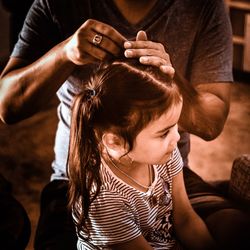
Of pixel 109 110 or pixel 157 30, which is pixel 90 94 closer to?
pixel 109 110

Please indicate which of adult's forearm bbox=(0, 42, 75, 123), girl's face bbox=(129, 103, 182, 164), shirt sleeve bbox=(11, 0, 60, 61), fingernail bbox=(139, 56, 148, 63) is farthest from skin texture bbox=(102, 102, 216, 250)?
shirt sleeve bbox=(11, 0, 60, 61)

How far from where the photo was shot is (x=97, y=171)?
45.9 inches

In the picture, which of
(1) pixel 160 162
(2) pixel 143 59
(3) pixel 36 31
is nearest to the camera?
(2) pixel 143 59

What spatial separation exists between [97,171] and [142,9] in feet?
1.79

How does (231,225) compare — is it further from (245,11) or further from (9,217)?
(245,11)

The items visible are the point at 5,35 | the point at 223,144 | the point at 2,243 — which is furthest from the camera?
the point at 5,35

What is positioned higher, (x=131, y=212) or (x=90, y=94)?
(x=90, y=94)

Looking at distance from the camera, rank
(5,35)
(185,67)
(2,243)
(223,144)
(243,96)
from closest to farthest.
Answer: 1. (2,243)
2. (185,67)
3. (223,144)
4. (243,96)
5. (5,35)

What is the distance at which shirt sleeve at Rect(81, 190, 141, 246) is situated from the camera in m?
1.12

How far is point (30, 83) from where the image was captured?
134 centimetres

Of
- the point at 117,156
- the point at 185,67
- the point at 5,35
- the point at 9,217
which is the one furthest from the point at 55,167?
the point at 5,35

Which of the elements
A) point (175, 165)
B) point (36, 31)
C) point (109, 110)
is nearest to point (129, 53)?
point (109, 110)

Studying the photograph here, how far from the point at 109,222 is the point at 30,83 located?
1.47ft

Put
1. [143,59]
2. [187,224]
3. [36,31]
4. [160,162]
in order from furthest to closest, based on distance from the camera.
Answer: [36,31], [187,224], [160,162], [143,59]
